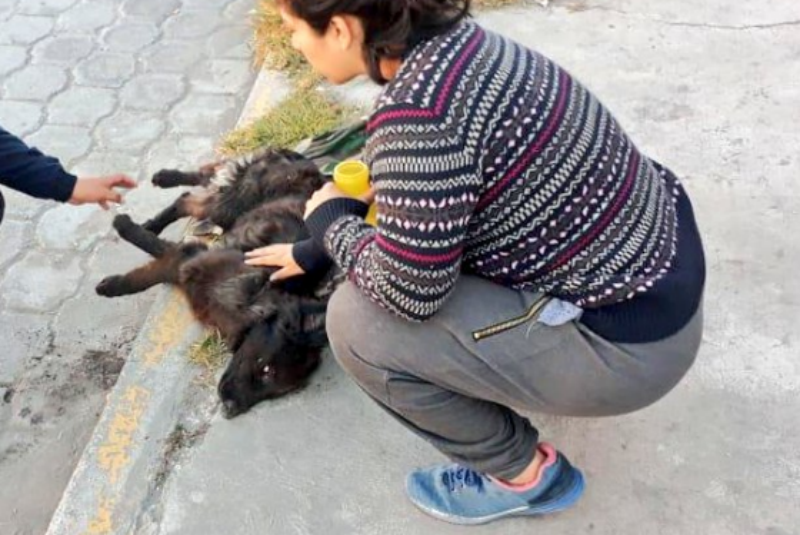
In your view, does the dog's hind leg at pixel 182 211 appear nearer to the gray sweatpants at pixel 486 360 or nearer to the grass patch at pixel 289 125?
the grass patch at pixel 289 125

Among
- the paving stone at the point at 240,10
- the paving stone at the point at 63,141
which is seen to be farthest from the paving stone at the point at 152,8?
the paving stone at the point at 63,141

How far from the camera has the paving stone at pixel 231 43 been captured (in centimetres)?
502

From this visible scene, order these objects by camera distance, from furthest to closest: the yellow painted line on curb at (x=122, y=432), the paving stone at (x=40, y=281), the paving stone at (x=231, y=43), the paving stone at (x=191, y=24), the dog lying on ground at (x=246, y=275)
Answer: the paving stone at (x=191, y=24) → the paving stone at (x=231, y=43) → the paving stone at (x=40, y=281) → the dog lying on ground at (x=246, y=275) → the yellow painted line on curb at (x=122, y=432)

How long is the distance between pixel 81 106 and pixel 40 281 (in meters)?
1.27

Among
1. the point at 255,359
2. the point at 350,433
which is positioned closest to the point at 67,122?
the point at 255,359

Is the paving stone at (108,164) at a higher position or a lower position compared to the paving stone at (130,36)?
lower

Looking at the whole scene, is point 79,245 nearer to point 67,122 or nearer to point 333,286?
point 67,122

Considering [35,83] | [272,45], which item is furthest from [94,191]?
[35,83]

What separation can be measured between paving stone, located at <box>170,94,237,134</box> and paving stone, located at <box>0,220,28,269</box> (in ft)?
3.01

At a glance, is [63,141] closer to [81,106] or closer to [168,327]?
[81,106]

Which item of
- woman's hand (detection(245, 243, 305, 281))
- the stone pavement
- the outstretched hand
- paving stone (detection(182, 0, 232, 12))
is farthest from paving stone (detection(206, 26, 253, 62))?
woman's hand (detection(245, 243, 305, 281))

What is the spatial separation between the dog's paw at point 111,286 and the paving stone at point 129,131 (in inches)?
43.8

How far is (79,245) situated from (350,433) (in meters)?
1.77

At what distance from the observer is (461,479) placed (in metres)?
2.50
